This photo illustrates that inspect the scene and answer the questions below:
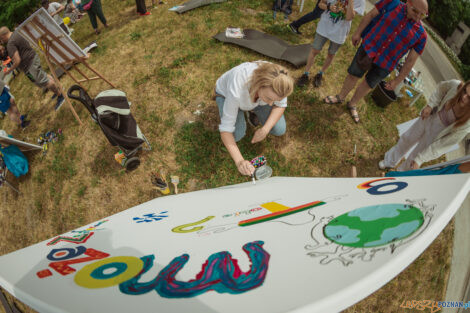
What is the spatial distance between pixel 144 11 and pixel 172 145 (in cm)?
389

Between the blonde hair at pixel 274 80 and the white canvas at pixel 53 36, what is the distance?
2.86 metres

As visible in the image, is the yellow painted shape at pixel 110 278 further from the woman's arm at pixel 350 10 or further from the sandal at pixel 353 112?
the sandal at pixel 353 112

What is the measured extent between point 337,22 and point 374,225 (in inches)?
130

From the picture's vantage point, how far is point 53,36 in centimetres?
296

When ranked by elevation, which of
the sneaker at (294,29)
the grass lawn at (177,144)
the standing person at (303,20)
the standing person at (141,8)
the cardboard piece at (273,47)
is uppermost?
the standing person at (141,8)

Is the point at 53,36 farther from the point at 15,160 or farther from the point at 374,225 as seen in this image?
the point at 374,225

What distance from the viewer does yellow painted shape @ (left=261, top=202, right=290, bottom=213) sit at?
131 cm

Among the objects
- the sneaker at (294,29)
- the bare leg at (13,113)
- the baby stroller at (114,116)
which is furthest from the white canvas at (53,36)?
the sneaker at (294,29)

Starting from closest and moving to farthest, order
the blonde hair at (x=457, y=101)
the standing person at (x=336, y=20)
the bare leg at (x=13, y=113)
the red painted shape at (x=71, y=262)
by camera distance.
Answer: the red painted shape at (x=71, y=262) < the blonde hair at (x=457, y=101) < the standing person at (x=336, y=20) < the bare leg at (x=13, y=113)

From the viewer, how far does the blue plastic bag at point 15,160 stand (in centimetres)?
321

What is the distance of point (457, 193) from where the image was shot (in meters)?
0.73

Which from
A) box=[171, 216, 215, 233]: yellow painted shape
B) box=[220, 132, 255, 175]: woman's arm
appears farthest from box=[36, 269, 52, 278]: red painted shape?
box=[220, 132, 255, 175]: woman's arm

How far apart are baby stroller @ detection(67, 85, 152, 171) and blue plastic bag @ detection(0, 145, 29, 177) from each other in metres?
1.69

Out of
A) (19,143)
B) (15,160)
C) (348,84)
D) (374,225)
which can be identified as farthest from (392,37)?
(15,160)
